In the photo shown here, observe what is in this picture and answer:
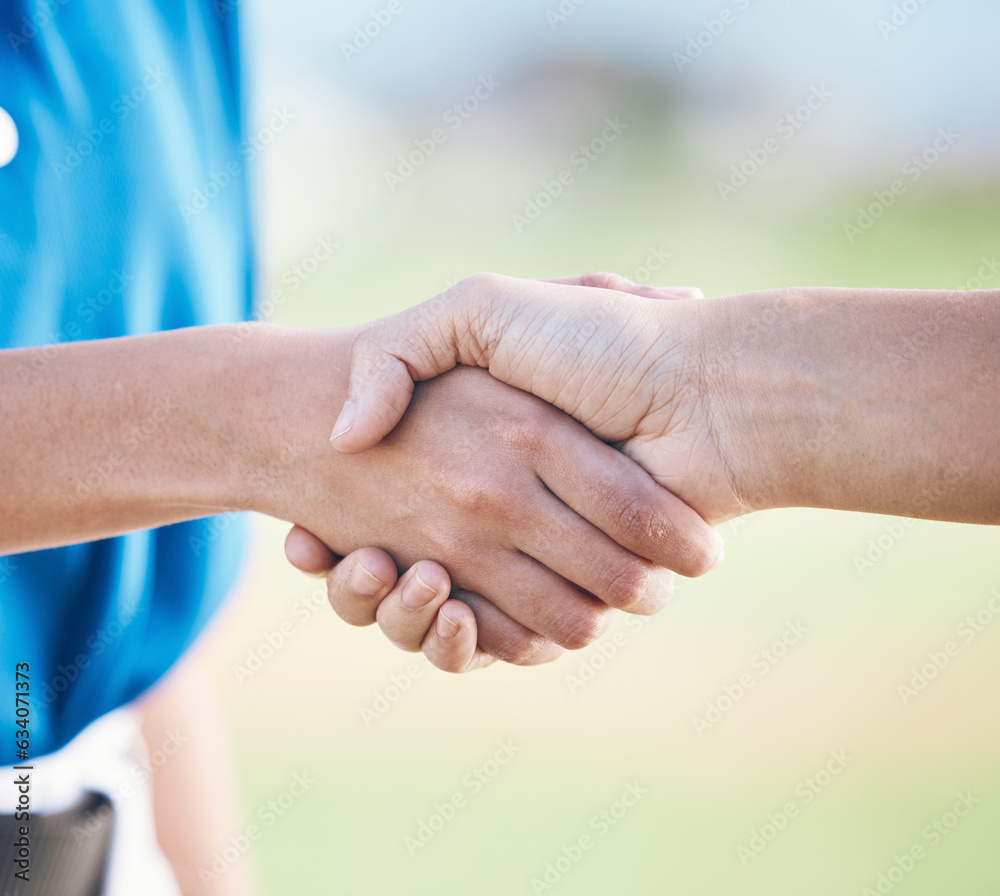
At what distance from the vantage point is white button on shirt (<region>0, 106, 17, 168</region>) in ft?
3.39

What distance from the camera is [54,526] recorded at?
1.00 metres

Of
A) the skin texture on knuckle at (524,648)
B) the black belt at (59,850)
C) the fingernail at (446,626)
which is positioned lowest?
the black belt at (59,850)

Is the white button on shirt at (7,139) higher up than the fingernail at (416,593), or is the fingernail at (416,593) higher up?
the white button on shirt at (7,139)

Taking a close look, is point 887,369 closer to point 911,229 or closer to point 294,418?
point 294,418

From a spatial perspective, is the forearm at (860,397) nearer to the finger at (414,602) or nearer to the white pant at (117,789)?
the finger at (414,602)

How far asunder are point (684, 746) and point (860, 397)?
15.7ft

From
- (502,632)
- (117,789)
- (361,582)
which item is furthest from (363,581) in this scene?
(117,789)

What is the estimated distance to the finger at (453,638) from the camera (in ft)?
3.95

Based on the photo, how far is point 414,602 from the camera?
1.18 meters

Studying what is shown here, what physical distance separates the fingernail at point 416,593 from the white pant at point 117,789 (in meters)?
0.50

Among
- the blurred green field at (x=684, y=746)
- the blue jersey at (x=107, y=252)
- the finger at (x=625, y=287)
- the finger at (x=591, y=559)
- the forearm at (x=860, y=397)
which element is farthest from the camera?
the blurred green field at (x=684, y=746)

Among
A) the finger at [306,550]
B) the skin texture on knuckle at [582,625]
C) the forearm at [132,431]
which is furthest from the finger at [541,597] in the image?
the forearm at [132,431]

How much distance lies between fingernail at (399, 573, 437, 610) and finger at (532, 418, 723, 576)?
23cm

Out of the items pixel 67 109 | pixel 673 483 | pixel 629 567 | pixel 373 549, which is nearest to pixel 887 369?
pixel 673 483
